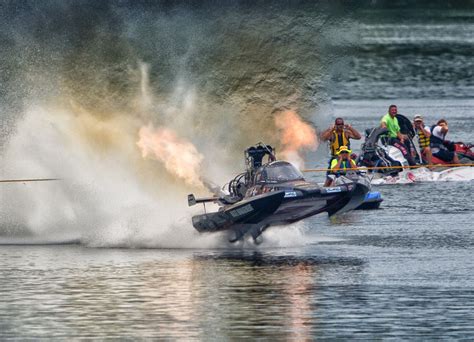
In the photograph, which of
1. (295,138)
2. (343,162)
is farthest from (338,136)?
(343,162)

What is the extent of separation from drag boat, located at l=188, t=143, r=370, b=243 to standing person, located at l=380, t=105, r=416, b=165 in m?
17.3

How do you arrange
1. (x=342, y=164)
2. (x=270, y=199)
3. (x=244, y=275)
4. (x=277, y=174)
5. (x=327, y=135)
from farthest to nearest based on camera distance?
(x=327, y=135) → (x=342, y=164) → (x=277, y=174) → (x=270, y=199) → (x=244, y=275)

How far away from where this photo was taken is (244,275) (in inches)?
1594

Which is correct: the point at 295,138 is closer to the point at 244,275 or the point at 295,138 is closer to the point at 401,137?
the point at 401,137

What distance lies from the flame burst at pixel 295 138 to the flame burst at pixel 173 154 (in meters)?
4.72

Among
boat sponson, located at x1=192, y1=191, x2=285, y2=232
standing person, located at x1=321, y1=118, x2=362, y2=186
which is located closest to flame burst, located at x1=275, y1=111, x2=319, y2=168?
standing person, located at x1=321, y1=118, x2=362, y2=186

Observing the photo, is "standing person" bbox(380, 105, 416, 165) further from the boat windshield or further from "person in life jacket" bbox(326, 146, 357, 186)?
the boat windshield

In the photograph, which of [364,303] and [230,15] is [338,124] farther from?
[364,303]

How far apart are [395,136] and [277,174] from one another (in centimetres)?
1945

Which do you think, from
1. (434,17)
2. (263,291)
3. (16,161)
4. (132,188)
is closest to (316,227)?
(132,188)

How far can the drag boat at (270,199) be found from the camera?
4466cm

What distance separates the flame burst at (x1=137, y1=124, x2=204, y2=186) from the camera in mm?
50281

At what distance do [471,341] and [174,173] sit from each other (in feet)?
68.3

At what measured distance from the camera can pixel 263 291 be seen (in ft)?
124
